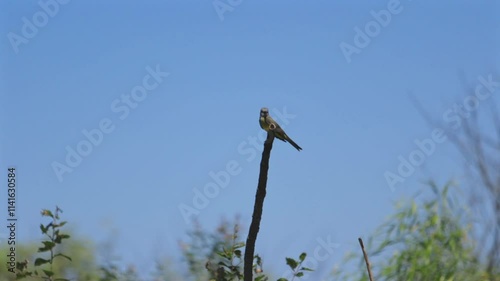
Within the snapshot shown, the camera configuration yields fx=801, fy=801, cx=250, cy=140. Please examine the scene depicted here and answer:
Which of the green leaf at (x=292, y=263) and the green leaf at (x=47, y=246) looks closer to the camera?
the green leaf at (x=47, y=246)

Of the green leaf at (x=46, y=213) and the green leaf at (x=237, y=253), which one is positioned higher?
the green leaf at (x=46, y=213)

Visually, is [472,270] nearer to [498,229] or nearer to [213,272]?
[498,229]

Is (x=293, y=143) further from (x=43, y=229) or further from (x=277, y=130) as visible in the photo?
(x=43, y=229)

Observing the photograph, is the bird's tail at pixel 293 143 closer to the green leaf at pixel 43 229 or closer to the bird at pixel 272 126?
the bird at pixel 272 126

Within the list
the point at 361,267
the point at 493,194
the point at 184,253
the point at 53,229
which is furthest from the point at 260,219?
the point at 361,267

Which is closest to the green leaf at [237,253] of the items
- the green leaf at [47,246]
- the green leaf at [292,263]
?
the green leaf at [292,263]

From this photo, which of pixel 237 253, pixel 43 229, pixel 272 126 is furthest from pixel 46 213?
pixel 272 126

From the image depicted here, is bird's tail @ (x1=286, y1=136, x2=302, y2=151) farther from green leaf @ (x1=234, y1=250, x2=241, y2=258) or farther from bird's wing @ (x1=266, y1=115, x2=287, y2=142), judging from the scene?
green leaf @ (x1=234, y1=250, x2=241, y2=258)

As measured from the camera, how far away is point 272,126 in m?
3.67

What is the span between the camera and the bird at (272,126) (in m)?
3.66

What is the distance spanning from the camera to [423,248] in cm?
550

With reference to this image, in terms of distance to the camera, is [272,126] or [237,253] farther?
[237,253]

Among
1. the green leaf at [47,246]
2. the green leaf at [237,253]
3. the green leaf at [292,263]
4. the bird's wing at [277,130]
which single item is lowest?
the green leaf at [292,263]

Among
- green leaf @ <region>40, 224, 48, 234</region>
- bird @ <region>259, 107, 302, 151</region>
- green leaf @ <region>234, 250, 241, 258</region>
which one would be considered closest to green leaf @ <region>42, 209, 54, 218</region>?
green leaf @ <region>40, 224, 48, 234</region>
